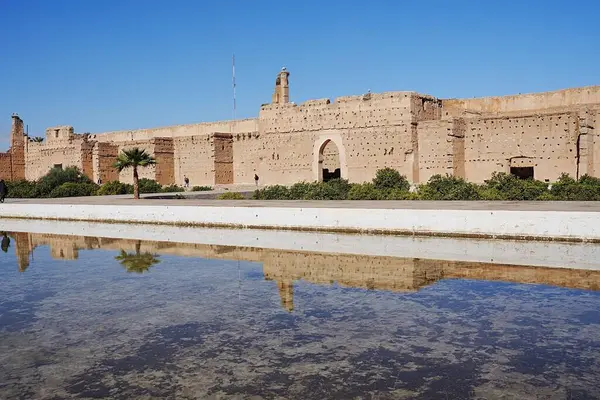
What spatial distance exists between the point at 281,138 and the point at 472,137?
8.34 metres

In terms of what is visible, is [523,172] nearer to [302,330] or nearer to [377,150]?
[377,150]

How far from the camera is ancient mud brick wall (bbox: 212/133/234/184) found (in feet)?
92.2

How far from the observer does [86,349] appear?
Result: 539 cm

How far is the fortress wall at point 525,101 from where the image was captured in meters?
21.9

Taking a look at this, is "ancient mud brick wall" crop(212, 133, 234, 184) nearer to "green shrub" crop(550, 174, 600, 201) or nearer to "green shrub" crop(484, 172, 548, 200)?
"green shrub" crop(484, 172, 548, 200)

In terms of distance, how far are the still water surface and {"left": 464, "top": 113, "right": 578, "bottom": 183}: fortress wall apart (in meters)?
11.9

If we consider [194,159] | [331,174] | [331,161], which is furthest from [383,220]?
[194,159]

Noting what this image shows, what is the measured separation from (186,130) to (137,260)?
24.9 metres

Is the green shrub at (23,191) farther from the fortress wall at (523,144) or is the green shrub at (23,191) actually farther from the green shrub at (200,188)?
the fortress wall at (523,144)

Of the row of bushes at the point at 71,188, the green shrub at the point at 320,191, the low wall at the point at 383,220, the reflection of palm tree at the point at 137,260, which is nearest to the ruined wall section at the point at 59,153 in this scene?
the row of bushes at the point at 71,188

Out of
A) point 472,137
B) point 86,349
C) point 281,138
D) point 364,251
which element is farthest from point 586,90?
point 86,349

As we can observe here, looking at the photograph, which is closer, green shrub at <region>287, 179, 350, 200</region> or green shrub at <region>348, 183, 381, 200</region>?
green shrub at <region>348, 183, 381, 200</region>

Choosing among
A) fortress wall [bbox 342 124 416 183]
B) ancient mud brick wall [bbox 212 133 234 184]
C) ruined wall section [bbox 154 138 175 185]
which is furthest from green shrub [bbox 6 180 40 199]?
fortress wall [bbox 342 124 416 183]

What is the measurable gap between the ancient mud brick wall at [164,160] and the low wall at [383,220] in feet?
42.4
